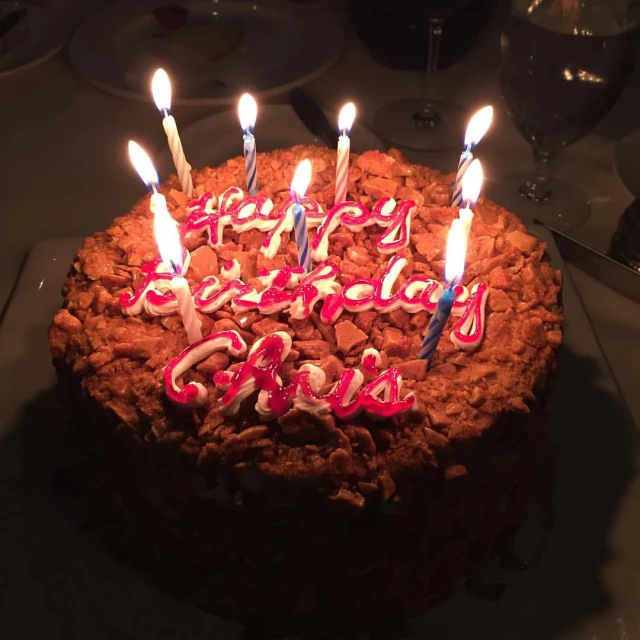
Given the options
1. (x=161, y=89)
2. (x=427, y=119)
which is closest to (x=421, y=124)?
(x=427, y=119)

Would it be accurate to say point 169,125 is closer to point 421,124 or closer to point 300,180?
point 300,180

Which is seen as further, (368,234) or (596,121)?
(596,121)

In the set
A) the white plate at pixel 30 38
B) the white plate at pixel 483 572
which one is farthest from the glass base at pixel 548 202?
the white plate at pixel 30 38

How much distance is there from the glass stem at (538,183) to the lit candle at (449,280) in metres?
1.08

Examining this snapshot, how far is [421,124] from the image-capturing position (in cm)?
219

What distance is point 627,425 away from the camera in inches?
52.2

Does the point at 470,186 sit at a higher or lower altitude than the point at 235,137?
higher

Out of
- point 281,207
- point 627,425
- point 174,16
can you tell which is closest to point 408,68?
point 174,16

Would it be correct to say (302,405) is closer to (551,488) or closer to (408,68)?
(551,488)

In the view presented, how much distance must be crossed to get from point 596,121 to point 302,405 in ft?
4.23

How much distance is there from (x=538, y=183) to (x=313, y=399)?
1.31 meters

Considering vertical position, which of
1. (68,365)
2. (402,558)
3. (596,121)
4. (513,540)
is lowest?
(513,540)

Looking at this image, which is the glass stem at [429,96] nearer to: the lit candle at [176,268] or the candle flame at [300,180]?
the candle flame at [300,180]

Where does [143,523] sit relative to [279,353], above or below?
below
